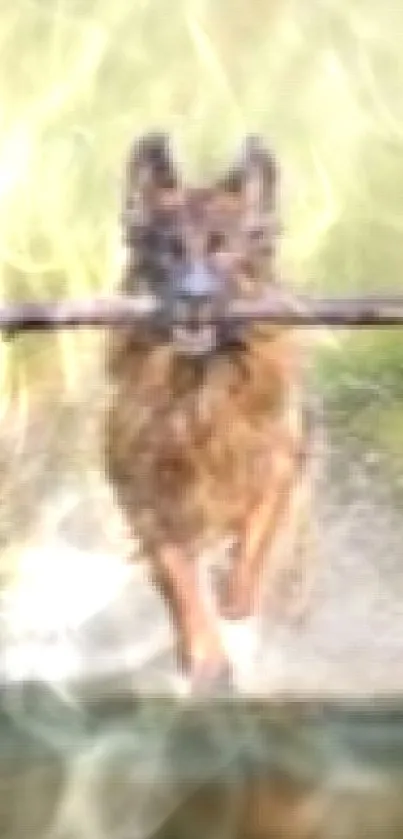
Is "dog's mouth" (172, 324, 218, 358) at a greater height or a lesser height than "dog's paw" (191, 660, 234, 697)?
greater

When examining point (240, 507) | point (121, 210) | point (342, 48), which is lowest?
point (240, 507)

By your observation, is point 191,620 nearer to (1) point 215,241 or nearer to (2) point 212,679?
(2) point 212,679

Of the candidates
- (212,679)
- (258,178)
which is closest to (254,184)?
(258,178)

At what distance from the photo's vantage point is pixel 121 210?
1.17 meters

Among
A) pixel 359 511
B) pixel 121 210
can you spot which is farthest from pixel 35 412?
pixel 359 511

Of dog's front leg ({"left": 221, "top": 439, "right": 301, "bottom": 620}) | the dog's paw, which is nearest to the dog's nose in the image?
dog's front leg ({"left": 221, "top": 439, "right": 301, "bottom": 620})

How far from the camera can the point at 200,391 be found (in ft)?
3.78

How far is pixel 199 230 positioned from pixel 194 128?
0.10 metres

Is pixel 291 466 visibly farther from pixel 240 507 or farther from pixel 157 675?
pixel 157 675

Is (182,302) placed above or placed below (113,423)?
above

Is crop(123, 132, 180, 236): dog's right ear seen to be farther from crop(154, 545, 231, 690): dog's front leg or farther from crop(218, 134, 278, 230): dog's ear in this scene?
crop(154, 545, 231, 690): dog's front leg

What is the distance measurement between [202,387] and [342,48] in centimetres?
35

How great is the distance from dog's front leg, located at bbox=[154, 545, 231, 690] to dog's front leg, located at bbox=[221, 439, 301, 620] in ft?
0.08

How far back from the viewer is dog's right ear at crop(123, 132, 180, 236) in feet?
A: 3.83
